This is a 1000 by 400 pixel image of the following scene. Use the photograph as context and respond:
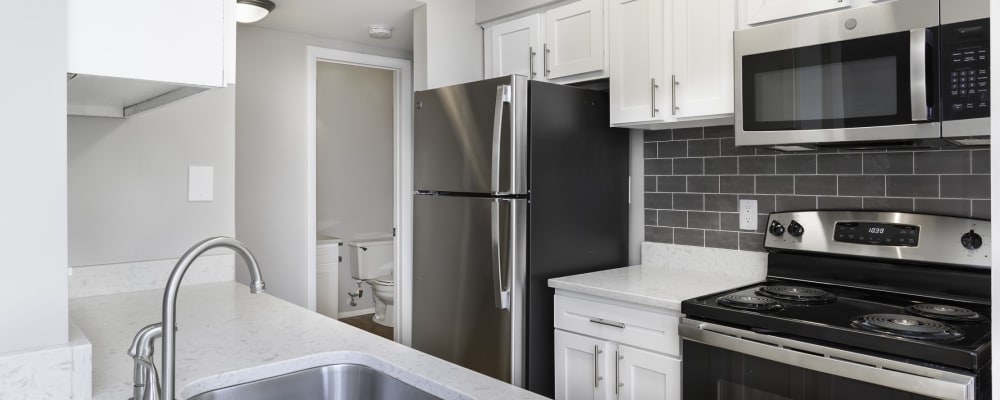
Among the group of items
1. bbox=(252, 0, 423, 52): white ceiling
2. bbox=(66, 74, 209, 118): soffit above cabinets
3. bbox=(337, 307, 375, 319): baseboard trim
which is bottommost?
bbox=(337, 307, 375, 319): baseboard trim

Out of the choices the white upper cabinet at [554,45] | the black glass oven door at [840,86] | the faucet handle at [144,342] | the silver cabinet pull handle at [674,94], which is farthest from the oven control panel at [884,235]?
the faucet handle at [144,342]

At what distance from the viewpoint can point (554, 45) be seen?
295 centimetres

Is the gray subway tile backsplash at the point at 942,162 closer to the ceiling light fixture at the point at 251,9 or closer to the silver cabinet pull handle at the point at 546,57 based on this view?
the silver cabinet pull handle at the point at 546,57

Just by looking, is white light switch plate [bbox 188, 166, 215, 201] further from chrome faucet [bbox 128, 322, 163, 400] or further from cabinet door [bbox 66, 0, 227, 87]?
chrome faucet [bbox 128, 322, 163, 400]

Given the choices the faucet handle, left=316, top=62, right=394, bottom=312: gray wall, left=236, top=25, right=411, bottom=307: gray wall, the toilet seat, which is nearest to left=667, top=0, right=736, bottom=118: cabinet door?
the faucet handle

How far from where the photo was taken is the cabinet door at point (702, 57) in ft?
7.57

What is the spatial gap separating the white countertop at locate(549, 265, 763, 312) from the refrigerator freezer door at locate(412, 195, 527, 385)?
0.75 ft

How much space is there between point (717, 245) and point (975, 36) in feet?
3.90

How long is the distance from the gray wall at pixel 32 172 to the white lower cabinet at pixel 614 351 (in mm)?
1695

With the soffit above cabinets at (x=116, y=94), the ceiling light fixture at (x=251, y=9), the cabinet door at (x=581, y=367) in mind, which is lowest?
the cabinet door at (x=581, y=367)

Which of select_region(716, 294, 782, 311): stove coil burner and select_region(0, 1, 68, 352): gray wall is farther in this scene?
select_region(716, 294, 782, 311): stove coil burner

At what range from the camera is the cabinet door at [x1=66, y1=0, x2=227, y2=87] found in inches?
40.4

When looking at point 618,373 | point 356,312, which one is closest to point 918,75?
point 618,373

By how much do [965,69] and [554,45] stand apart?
159cm
